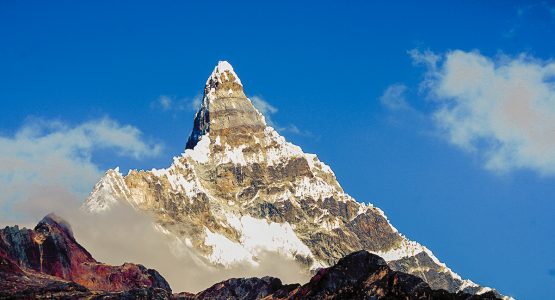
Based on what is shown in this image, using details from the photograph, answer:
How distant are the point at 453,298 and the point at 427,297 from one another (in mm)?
4064

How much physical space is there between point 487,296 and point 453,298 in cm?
536

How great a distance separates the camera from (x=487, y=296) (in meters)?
199

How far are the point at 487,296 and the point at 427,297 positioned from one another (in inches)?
→ 370

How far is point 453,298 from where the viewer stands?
199 meters

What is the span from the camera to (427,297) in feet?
654
